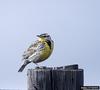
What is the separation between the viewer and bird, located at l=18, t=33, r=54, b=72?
8102mm

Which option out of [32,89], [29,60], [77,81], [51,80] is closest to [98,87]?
[77,81]

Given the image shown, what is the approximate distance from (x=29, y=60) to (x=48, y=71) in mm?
3634

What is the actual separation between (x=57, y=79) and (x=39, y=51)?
11.3 ft

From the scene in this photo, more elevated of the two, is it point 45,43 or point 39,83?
point 45,43

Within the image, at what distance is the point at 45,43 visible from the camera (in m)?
8.43

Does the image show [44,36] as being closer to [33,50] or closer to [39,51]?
[39,51]

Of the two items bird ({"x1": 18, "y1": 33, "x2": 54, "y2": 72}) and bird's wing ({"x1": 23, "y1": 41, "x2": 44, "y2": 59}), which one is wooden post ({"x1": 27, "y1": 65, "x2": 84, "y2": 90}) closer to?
bird ({"x1": 18, "y1": 33, "x2": 54, "y2": 72})

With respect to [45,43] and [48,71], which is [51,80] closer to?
[48,71]

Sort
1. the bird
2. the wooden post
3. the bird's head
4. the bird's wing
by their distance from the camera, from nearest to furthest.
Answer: the wooden post < the bird < the bird's head < the bird's wing

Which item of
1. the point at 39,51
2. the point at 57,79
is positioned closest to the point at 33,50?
the point at 39,51

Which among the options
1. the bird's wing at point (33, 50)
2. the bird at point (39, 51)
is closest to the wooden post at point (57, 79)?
the bird at point (39, 51)

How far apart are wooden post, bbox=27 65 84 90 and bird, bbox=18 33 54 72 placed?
2.92 meters

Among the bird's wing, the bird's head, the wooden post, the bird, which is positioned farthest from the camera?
the bird's wing

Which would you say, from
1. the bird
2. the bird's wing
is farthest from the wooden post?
the bird's wing
